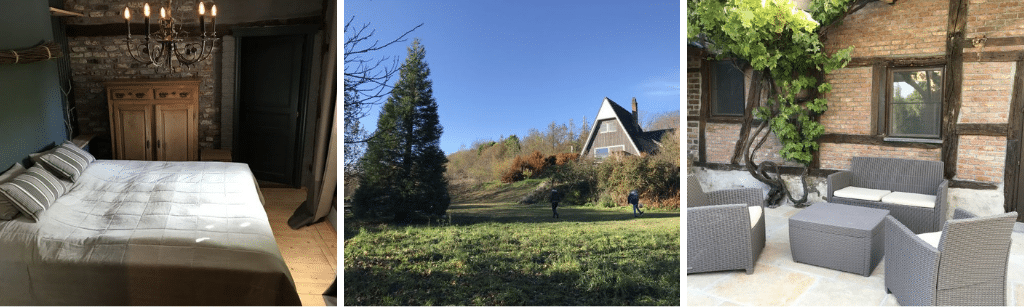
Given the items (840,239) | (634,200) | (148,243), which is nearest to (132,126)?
(148,243)

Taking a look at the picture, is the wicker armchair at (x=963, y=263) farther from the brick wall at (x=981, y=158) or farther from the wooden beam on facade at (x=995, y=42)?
the wooden beam on facade at (x=995, y=42)

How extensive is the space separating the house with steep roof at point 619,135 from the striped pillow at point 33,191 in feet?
14.3

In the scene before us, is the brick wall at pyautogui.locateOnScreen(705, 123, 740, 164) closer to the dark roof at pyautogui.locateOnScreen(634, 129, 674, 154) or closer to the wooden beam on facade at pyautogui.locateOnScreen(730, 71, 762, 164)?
the wooden beam on facade at pyautogui.locateOnScreen(730, 71, 762, 164)

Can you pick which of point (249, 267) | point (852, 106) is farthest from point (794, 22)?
point (249, 267)

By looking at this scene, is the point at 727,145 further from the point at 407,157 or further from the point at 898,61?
the point at 407,157

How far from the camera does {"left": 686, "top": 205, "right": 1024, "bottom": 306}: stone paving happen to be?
3.34 metres

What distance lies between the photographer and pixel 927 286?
2.85 metres

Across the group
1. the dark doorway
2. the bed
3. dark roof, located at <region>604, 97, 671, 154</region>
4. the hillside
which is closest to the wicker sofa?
dark roof, located at <region>604, 97, 671, 154</region>

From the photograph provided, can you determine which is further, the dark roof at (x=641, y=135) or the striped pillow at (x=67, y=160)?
the dark roof at (x=641, y=135)

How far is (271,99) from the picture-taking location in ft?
6.66

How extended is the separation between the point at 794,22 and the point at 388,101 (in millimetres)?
3531

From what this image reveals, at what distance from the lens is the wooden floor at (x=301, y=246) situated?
2.04 metres

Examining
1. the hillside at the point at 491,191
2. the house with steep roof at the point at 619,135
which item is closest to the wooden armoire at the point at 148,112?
the hillside at the point at 491,191

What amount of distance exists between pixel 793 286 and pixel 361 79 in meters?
3.50
